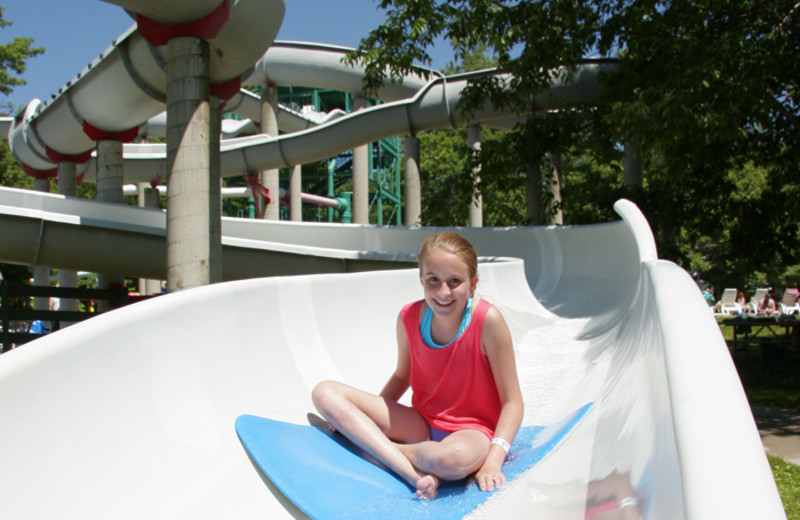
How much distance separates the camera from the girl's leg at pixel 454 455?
2277 millimetres

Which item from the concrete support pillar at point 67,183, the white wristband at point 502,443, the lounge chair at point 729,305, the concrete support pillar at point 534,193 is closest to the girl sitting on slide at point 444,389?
the white wristband at point 502,443

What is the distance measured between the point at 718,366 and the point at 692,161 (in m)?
10.1

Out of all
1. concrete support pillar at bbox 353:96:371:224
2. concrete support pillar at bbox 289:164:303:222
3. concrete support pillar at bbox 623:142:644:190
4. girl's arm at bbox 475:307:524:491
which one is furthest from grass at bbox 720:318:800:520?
concrete support pillar at bbox 289:164:303:222

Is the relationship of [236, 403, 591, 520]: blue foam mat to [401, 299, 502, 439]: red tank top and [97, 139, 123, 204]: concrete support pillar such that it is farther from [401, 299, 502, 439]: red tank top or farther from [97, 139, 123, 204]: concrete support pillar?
[97, 139, 123, 204]: concrete support pillar

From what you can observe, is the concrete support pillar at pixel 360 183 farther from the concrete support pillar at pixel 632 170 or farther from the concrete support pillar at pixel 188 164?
the concrete support pillar at pixel 188 164

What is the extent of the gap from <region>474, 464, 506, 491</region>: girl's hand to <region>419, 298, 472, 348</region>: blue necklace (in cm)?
51

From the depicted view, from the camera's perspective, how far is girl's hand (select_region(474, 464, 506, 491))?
2236mm

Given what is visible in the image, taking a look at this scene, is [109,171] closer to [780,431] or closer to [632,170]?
[632,170]

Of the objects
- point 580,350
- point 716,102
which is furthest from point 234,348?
point 716,102

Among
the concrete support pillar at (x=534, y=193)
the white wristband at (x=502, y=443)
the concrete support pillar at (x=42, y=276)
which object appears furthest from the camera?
the concrete support pillar at (x=42, y=276)

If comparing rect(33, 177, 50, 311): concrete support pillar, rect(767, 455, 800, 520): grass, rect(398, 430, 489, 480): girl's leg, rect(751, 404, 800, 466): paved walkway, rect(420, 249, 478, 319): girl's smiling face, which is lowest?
rect(751, 404, 800, 466): paved walkway

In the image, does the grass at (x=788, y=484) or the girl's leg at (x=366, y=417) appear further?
the grass at (x=788, y=484)

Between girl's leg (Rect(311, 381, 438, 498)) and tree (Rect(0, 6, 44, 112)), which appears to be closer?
girl's leg (Rect(311, 381, 438, 498))

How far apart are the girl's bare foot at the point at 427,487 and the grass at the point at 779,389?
287 cm
